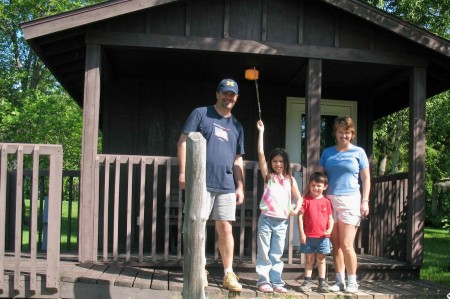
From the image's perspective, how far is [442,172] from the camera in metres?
25.8

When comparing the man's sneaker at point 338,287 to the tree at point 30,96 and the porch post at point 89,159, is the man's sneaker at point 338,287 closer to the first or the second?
the porch post at point 89,159

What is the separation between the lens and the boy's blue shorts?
4.79m

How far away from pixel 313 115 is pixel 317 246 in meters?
1.63

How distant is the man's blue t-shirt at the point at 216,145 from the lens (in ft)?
14.8

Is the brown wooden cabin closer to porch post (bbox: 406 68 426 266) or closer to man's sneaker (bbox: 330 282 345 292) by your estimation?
porch post (bbox: 406 68 426 266)

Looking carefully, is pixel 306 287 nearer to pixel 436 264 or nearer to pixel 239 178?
pixel 239 178

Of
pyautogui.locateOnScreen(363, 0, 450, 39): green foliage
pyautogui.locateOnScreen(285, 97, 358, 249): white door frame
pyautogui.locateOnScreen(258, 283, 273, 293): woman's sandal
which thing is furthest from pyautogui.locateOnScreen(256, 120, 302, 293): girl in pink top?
pyautogui.locateOnScreen(363, 0, 450, 39): green foliage

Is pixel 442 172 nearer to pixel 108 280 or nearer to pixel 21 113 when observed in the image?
pixel 21 113

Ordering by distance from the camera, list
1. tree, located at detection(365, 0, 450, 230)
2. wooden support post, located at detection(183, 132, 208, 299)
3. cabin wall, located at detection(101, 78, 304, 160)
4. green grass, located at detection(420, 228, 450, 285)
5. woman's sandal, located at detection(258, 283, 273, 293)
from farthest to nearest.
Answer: tree, located at detection(365, 0, 450, 230) → cabin wall, located at detection(101, 78, 304, 160) → green grass, located at detection(420, 228, 450, 285) → woman's sandal, located at detection(258, 283, 273, 293) → wooden support post, located at detection(183, 132, 208, 299)

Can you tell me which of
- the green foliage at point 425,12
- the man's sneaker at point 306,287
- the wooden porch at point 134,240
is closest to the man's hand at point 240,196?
the wooden porch at point 134,240

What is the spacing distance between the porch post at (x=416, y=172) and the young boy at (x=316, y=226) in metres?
1.58

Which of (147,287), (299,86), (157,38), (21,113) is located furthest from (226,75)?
(21,113)

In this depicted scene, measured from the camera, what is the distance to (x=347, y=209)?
471 centimetres

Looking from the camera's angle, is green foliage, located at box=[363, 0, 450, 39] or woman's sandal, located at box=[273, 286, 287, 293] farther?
green foliage, located at box=[363, 0, 450, 39]
